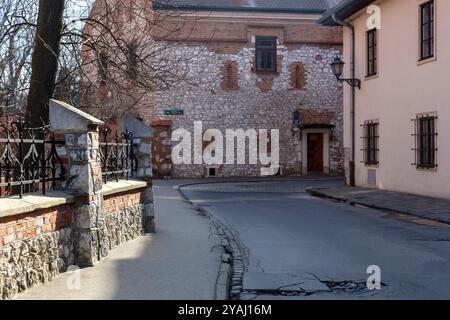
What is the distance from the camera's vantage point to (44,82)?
10.1 m

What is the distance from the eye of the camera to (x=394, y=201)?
16516 mm

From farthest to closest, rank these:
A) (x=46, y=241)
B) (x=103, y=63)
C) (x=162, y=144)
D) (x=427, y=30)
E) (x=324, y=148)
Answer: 1. (x=324, y=148)
2. (x=162, y=144)
3. (x=427, y=30)
4. (x=103, y=63)
5. (x=46, y=241)

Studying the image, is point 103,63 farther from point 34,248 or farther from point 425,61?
point 425,61

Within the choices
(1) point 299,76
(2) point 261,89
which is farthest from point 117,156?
(1) point 299,76

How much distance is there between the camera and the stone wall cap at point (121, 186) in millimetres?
8462

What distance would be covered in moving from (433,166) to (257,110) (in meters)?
14.9

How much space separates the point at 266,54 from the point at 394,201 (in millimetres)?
16036

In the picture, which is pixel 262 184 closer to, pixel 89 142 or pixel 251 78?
pixel 251 78

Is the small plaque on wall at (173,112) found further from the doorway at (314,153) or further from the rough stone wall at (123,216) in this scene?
the rough stone wall at (123,216)

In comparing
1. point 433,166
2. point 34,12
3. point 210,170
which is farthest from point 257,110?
point 34,12

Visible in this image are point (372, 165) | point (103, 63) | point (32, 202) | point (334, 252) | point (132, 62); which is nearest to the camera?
point (32, 202)

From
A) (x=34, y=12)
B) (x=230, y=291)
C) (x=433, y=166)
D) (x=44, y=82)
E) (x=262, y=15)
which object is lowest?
(x=230, y=291)

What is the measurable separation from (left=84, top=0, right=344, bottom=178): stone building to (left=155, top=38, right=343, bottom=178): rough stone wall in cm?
5

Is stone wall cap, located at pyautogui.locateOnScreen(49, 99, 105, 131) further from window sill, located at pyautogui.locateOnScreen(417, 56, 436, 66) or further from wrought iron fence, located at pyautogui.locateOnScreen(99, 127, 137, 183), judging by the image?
window sill, located at pyautogui.locateOnScreen(417, 56, 436, 66)
